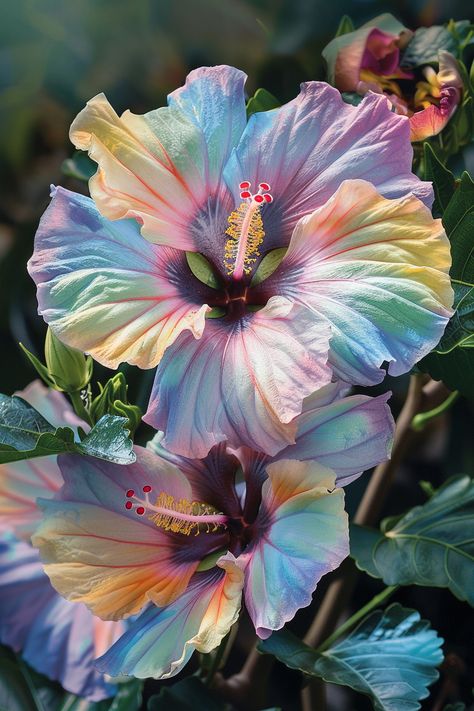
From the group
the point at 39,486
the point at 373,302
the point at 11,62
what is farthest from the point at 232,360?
the point at 11,62

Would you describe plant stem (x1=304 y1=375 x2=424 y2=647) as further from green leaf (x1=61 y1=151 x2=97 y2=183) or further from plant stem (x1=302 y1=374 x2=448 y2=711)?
green leaf (x1=61 y1=151 x2=97 y2=183)

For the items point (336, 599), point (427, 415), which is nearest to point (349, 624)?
point (336, 599)

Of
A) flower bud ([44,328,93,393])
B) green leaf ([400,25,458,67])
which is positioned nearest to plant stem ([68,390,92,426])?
flower bud ([44,328,93,393])

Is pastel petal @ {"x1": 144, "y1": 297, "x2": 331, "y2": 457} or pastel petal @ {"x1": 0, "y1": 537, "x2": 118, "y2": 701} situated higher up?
pastel petal @ {"x1": 144, "y1": 297, "x2": 331, "y2": 457}

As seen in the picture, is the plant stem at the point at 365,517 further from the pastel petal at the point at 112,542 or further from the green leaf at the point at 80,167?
the green leaf at the point at 80,167

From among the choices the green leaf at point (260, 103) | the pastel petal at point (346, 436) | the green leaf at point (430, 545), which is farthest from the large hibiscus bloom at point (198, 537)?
the green leaf at point (260, 103)

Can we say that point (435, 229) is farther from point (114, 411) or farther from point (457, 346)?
point (114, 411)

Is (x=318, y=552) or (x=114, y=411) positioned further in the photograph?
(x=114, y=411)

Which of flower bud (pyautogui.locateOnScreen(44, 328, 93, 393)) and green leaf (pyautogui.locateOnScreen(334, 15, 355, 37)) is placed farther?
green leaf (pyautogui.locateOnScreen(334, 15, 355, 37))
